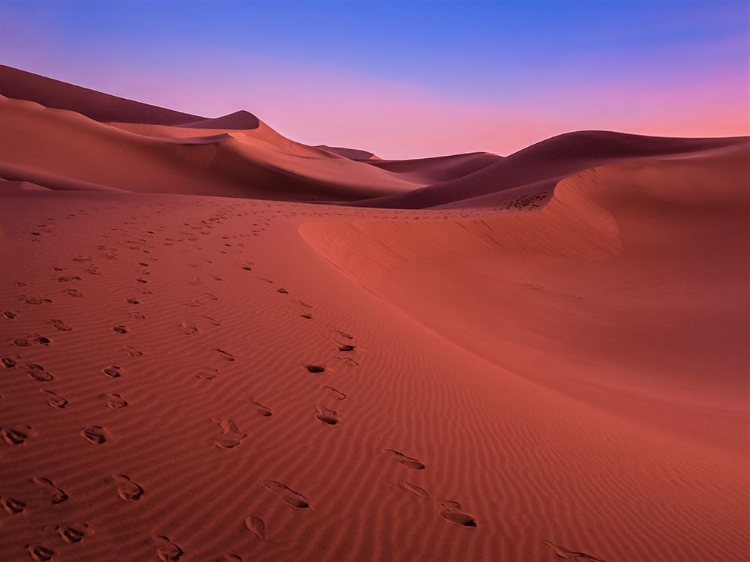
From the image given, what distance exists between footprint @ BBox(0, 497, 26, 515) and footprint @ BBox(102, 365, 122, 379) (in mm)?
1469

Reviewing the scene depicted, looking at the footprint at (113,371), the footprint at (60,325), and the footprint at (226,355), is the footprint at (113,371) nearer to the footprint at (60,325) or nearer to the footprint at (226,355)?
the footprint at (60,325)

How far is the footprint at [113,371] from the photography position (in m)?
4.62

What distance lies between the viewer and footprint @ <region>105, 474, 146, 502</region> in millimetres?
3375

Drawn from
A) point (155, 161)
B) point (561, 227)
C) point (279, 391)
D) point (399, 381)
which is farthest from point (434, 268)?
point (155, 161)

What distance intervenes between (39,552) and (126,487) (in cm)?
59

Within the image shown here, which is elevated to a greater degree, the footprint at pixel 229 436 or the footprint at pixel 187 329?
the footprint at pixel 187 329

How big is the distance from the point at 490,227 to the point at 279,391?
1459 centimetres

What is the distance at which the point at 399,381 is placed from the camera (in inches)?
229

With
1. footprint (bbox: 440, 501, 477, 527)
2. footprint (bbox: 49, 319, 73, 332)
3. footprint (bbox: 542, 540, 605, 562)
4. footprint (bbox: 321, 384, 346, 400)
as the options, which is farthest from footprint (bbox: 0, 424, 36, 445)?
footprint (bbox: 542, 540, 605, 562)

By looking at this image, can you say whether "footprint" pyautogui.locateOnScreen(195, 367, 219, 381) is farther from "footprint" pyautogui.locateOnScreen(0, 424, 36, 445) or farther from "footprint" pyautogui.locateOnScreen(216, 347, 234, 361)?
"footprint" pyautogui.locateOnScreen(0, 424, 36, 445)

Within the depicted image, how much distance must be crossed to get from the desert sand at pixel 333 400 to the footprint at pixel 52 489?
3 centimetres

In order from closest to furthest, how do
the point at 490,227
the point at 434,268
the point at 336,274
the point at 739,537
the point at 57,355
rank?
the point at 739,537 → the point at 57,355 → the point at 336,274 → the point at 434,268 → the point at 490,227

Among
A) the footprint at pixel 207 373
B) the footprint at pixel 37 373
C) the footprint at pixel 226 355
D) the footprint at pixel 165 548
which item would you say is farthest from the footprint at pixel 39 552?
the footprint at pixel 226 355

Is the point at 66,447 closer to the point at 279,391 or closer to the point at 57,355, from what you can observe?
the point at 57,355
